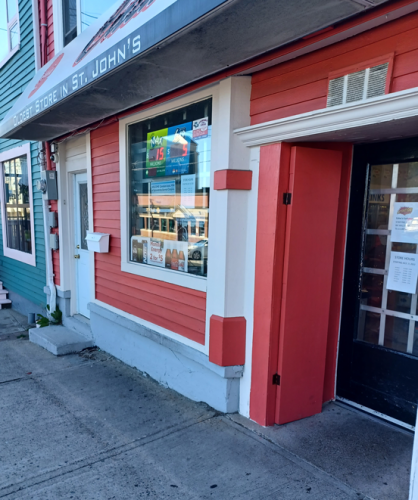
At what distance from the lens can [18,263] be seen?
759 cm

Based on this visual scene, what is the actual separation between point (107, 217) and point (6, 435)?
264 cm

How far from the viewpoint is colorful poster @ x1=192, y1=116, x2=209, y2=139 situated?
3414 millimetres

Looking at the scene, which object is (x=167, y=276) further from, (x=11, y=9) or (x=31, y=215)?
(x=11, y=9)

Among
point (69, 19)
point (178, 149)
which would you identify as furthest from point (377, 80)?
point (69, 19)

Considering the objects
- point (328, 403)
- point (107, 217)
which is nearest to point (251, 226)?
point (328, 403)

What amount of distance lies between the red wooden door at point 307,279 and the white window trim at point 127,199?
79cm

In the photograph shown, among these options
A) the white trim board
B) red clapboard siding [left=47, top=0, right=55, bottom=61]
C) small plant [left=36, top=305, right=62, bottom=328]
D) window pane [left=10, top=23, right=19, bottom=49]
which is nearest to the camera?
the white trim board

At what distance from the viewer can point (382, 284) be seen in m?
3.06

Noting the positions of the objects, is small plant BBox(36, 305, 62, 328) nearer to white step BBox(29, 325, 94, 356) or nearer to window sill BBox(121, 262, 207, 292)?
white step BBox(29, 325, 94, 356)

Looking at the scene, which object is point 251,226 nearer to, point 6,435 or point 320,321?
point 320,321

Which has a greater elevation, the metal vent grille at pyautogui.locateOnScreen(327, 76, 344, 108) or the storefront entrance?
the metal vent grille at pyautogui.locateOnScreen(327, 76, 344, 108)

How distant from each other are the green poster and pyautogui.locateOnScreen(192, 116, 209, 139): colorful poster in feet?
1.64

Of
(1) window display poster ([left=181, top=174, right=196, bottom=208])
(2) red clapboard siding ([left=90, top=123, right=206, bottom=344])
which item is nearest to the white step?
(2) red clapboard siding ([left=90, top=123, right=206, bottom=344])

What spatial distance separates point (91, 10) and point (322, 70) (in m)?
3.98
